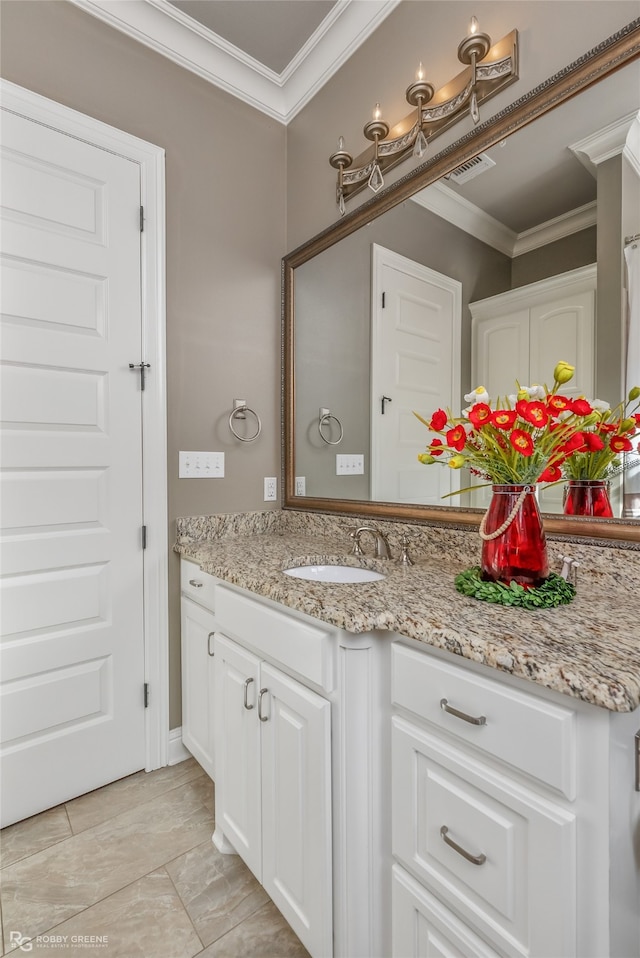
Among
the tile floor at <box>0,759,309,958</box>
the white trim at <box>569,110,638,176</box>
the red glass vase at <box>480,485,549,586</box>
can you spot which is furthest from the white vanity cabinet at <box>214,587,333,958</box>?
the white trim at <box>569,110,638,176</box>

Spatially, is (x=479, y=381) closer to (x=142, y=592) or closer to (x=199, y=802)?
(x=142, y=592)

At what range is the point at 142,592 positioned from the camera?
5.91 ft

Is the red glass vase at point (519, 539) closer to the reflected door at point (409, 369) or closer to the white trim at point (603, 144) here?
the reflected door at point (409, 369)

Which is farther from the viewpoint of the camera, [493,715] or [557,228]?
[557,228]

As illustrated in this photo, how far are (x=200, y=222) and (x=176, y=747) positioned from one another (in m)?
2.14

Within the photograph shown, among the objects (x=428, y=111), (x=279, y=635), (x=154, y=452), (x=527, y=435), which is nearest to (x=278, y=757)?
(x=279, y=635)

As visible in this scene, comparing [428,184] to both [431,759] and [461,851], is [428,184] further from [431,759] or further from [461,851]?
[461,851]

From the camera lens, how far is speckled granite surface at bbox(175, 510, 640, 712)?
0.66 metres

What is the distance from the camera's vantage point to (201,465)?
1939 millimetres

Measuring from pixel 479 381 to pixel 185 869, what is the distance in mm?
1675

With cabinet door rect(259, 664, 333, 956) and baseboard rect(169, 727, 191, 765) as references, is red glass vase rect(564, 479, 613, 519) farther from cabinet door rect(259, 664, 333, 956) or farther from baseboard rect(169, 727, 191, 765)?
baseboard rect(169, 727, 191, 765)

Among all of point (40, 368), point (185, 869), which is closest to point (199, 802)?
point (185, 869)

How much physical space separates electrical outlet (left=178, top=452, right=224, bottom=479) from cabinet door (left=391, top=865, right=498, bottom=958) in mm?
1437

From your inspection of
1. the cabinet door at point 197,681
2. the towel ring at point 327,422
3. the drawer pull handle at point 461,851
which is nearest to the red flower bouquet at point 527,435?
the drawer pull handle at point 461,851
